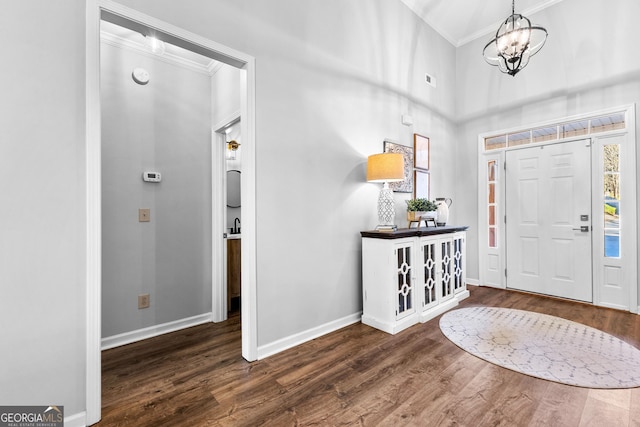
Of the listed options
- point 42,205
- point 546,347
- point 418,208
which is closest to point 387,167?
point 418,208

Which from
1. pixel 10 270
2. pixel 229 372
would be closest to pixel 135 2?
pixel 10 270

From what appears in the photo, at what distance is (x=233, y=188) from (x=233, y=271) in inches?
44.0

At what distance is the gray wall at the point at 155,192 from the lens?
8.32 ft

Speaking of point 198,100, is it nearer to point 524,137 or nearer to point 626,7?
point 524,137

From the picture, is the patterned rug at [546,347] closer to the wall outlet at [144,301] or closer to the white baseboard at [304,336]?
the white baseboard at [304,336]

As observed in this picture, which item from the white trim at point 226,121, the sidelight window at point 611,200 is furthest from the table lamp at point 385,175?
the sidelight window at point 611,200

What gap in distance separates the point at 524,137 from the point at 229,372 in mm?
4620

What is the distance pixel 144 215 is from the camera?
2709 millimetres

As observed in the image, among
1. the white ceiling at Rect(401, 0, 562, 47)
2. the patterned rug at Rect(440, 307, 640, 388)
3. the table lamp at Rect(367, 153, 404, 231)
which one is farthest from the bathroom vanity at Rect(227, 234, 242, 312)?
the white ceiling at Rect(401, 0, 562, 47)

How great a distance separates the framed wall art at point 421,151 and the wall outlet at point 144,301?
11.3 ft

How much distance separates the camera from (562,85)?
11.9 ft

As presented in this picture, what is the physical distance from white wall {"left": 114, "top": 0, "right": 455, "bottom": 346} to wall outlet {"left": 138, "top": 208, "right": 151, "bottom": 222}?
1.28 m

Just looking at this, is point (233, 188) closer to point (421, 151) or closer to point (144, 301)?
point (144, 301)

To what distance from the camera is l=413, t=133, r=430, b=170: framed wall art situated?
3.80 meters
